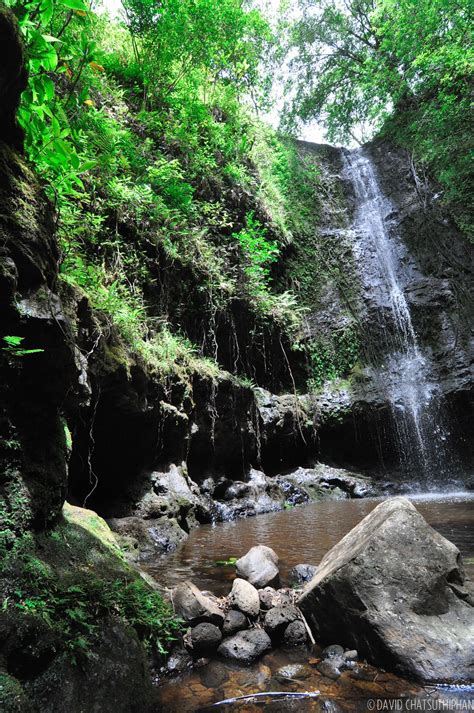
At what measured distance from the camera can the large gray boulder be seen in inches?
102

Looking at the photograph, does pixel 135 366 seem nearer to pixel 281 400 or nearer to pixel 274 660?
pixel 274 660

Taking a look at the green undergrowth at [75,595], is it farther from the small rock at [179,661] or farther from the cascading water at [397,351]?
the cascading water at [397,351]

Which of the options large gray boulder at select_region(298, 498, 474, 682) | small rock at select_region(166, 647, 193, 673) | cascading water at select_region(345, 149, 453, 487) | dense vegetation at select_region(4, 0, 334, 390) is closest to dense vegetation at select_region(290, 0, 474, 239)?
cascading water at select_region(345, 149, 453, 487)

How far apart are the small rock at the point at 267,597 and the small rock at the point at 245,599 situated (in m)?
0.07

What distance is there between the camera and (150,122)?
9242 mm

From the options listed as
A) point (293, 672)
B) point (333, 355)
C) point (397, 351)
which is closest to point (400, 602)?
point (293, 672)

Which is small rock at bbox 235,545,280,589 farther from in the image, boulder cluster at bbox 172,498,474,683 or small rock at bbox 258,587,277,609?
boulder cluster at bbox 172,498,474,683

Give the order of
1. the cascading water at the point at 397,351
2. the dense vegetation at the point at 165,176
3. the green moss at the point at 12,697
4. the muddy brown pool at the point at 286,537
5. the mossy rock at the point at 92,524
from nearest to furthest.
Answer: the green moss at the point at 12,697 < the mossy rock at the point at 92,524 < the muddy brown pool at the point at 286,537 < the dense vegetation at the point at 165,176 < the cascading water at the point at 397,351

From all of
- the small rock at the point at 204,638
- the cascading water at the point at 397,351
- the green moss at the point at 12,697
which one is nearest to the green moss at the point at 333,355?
the cascading water at the point at 397,351

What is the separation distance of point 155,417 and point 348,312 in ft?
32.2

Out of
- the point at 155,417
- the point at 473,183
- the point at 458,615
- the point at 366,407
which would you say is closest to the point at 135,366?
the point at 155,417

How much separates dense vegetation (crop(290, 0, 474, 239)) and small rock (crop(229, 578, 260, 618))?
9.81 meters

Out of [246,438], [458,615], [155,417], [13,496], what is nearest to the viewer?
[13,496]

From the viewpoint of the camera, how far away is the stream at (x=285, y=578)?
2418 millimetres
